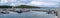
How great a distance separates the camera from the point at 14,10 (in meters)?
1.41

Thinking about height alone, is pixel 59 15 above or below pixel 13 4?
below

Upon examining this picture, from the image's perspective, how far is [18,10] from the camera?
55.6 inches

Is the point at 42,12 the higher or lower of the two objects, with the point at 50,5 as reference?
lower

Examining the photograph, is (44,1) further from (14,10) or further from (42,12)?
(14,10)

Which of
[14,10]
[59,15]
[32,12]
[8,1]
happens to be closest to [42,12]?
[32,12]

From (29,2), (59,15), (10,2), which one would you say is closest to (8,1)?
(10,2)

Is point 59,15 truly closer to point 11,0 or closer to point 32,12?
point 32,12

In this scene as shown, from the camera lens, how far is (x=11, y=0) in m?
1.39

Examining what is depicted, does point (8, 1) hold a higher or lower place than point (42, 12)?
higher

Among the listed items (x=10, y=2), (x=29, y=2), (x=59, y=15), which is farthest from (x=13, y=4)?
(x=59, y=15)

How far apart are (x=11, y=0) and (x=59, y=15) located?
2.41 ft

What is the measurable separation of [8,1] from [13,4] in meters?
0.08

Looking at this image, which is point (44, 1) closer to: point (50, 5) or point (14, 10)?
point (50, 5)

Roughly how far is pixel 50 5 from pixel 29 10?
0.31m
